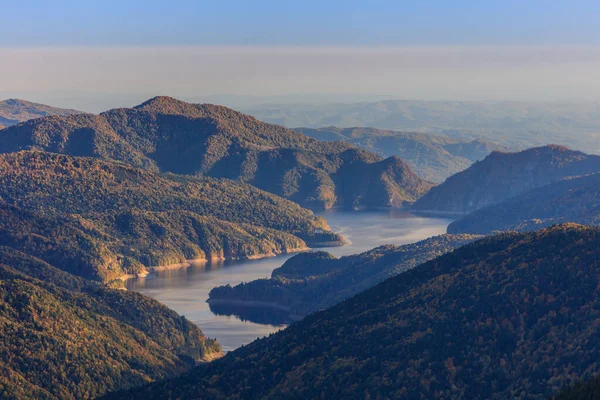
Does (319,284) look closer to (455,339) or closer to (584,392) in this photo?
(455,339)

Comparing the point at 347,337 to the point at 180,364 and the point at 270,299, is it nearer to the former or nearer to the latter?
the point at 180,364

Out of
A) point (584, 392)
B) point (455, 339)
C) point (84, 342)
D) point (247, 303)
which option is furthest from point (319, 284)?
point (584, 392)

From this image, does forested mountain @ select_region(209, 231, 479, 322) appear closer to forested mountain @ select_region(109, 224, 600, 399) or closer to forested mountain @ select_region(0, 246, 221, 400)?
forested mountain @ select_region(0, 246, 221, 400)

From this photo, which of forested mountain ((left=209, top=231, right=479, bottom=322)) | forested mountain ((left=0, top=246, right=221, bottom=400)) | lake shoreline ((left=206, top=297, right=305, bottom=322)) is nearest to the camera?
forested mountain ((left=0, top=246, right=221, bottom=400))

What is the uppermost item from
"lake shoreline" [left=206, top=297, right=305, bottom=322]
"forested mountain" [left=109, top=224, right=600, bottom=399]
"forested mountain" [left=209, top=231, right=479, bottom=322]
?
"forested mountain" [left=109, top=224, right=600, bottom=399]

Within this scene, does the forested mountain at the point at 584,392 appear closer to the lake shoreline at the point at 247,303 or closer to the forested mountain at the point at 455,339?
the forested mountain at the point at 455,339

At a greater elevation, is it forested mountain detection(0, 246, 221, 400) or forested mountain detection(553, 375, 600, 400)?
forested mountain detection(553, 375, 600, 400)

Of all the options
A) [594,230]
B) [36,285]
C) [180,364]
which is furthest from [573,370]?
[36,285]

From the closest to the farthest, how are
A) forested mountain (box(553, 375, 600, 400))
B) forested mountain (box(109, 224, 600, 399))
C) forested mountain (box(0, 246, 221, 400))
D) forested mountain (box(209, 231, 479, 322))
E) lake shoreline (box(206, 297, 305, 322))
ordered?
1. forested mountain (box(553, 375, 600, 400))
2. forested mountain (box(109, 224, 600, 399))
3. forested mountain (box(0, 246, 221, 400))
4. forested mountain (box(209, 231, 479, 322))
5. lake shoreline (box(206, 297, 305, 322))

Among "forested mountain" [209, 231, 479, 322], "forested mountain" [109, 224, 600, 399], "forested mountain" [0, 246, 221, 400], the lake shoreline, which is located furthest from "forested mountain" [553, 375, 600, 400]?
the lake shoreline

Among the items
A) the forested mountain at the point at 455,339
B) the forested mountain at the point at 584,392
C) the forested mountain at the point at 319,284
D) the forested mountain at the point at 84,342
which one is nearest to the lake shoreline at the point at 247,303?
the forested mountain at the point at 319,284
